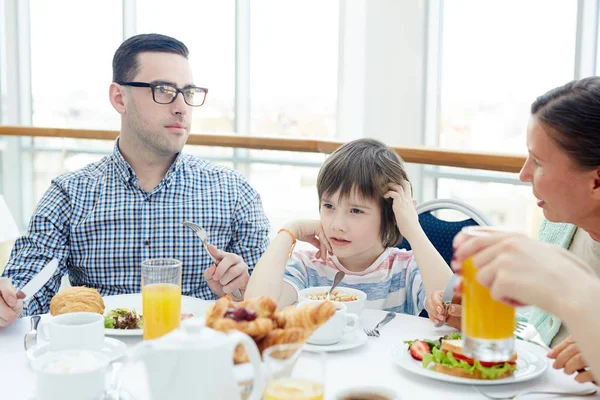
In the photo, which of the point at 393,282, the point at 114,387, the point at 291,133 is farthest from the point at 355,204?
the point at 291,133

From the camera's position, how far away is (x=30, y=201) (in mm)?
6273

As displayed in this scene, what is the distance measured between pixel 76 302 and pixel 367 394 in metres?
0.73

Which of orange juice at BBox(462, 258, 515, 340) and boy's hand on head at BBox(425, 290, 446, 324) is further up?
orange juice at BBox(462, 258, 515, 340)

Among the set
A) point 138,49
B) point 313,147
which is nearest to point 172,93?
point 138,49

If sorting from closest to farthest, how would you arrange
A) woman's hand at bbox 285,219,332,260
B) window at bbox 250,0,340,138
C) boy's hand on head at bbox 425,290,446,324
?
1. boy's hand on head at bbox 425,290,446,324
2. woman's hand at bbox 285,219,332,260
3. window at bbox 250,0,340,138

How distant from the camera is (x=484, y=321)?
1082 mm

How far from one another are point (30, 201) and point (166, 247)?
4.46m

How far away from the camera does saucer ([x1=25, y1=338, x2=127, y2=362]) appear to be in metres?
1.31

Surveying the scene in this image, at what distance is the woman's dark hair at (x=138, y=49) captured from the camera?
2.38 meters

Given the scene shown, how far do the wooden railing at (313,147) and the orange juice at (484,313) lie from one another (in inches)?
54.6

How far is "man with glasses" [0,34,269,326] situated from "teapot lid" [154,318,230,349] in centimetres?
125

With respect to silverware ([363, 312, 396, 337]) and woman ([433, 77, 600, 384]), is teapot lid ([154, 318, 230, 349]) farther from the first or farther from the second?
woman ([433, 77, 600, 384])

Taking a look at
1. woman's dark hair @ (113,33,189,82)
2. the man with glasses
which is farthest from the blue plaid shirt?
woman's dark hair @ (113,33,189,82)

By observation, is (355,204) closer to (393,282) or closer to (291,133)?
(393,282)
